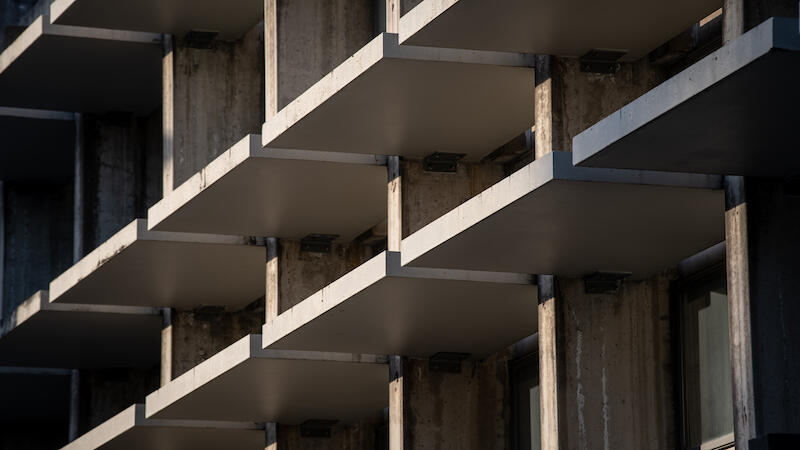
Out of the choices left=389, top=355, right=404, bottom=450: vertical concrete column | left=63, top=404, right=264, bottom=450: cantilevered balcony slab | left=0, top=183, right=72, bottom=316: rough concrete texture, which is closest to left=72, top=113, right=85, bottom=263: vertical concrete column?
left=63, top=404, right=264, bottom=450: cantilevered balcony slab

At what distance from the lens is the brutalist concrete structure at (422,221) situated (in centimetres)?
1399

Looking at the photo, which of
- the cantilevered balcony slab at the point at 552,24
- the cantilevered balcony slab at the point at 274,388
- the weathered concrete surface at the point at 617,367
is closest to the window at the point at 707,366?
the weathered concrete surface at the point at 617,367

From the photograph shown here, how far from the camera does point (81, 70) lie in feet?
86.5

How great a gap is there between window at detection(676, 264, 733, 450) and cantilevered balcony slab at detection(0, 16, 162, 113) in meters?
9.81

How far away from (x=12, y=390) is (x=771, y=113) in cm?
2139

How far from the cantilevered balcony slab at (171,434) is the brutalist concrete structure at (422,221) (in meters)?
0.05

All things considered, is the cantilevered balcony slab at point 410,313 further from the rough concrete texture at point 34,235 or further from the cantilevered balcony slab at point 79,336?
the rough concrete texture at point 34,235

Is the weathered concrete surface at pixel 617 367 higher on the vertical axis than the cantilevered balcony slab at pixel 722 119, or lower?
lower

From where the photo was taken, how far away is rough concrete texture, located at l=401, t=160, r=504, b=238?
64.3ft

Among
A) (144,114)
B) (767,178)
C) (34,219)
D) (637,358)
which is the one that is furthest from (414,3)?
(34,219)

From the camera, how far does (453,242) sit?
16.8m

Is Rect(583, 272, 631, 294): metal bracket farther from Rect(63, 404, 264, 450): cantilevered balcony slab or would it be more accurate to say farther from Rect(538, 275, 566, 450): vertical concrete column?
Rect(63, 404, 264, 450): cantilevered balcony slab

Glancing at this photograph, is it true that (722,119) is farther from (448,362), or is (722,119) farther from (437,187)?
(448,362)

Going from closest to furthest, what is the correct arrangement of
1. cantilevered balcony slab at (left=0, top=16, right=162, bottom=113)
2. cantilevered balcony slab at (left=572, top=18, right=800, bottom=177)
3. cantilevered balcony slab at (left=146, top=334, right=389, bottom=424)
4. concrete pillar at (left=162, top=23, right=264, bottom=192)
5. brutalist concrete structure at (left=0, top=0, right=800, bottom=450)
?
cantilevered balcony slab at (left=572, top=18, right=800, bottom=177) < brutalist concrete structure at (left=0, top=0, right=800, bottom=450) < cantilevered balcony slab at (left=146, top=334, right=389, bottom=424) < concrete pillar at (left=162, top=23, right=264, bottom=192) < cantilevered balcony slab at (left=0, top=16, right=162, bottom=113)
